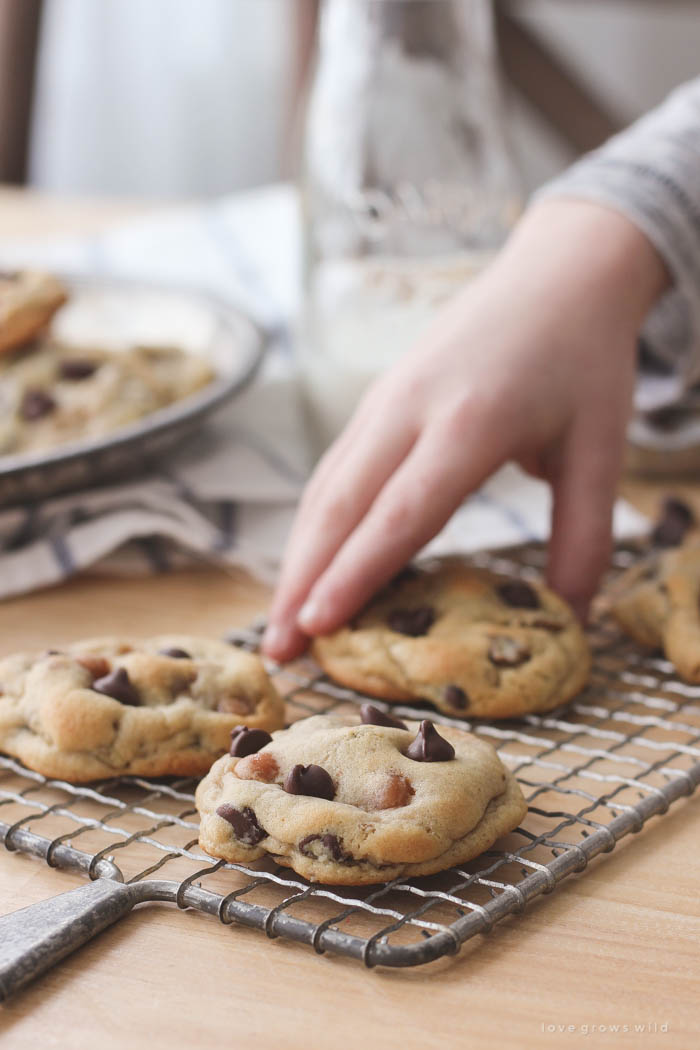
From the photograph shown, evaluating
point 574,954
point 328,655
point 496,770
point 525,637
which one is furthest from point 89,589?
point 574,954

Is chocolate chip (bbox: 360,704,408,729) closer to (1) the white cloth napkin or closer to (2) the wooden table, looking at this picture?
(2) the wooden table

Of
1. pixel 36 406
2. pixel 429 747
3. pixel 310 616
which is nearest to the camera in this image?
pixel 429 747

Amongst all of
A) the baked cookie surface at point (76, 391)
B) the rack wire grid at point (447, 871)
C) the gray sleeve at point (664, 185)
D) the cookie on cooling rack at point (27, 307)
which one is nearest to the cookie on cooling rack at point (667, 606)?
the rack wire grid at point (447, 871)

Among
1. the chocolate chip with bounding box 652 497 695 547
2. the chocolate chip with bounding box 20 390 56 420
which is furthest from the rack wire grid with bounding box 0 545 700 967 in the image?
the chocolate chip with bounding box 20 390 56 420

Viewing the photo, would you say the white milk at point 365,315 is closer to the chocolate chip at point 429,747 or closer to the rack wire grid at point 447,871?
the rack wire grid at point 447,871

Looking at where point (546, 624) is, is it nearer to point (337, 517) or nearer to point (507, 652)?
point (507, 652)

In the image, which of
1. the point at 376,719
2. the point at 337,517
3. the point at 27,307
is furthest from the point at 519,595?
the point at 27,307
